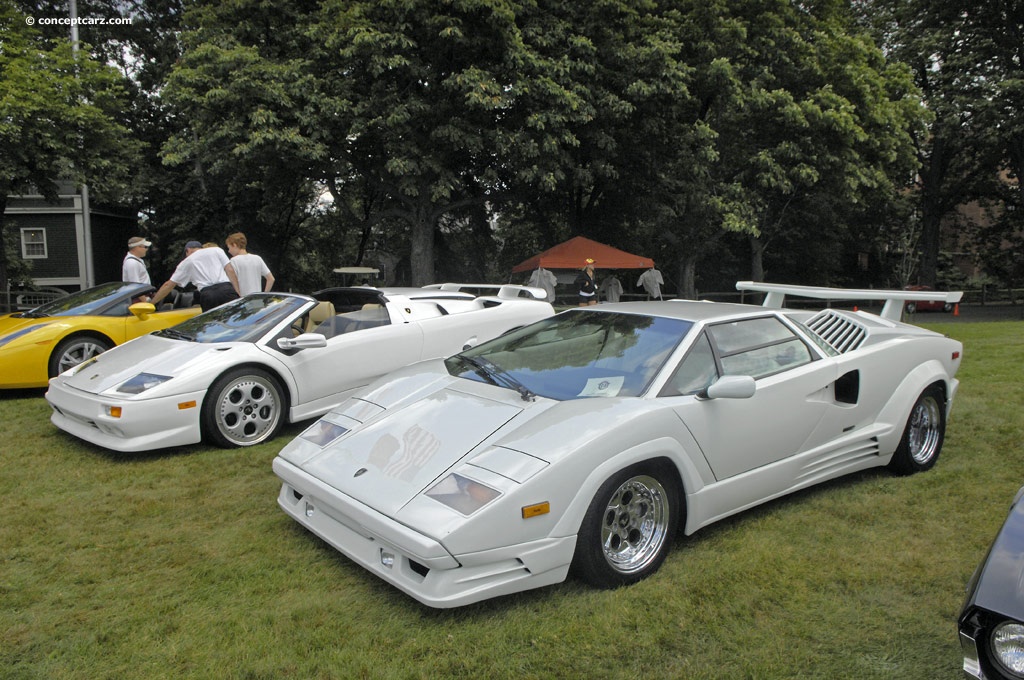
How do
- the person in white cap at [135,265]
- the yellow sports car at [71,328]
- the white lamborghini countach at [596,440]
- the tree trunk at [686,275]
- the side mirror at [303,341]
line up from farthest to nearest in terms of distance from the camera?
the tree trunk at [686,275] < the person in white cap at [135,265] < the yellow sports car at [71,328] < the side mirror at [303,341] < the white lamborghini countach at [596,440]

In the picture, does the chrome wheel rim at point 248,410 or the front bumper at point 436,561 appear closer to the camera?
the front bumper at point 436,561

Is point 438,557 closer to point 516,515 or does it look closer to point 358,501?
point 516,515

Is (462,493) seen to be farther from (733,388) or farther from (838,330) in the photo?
(838,330)

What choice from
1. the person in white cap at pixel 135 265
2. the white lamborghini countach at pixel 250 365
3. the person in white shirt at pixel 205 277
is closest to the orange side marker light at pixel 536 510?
the white lamborghini countach at pixel 250 365

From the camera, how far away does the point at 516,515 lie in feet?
8.87

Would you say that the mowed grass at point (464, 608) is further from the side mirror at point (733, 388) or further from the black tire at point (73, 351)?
the black tire at point (73, 351)

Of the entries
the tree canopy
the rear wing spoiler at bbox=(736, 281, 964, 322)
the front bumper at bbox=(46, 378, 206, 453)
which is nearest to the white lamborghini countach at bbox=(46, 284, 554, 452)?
the front bumper at bbox=(46, 378, 206, 453)

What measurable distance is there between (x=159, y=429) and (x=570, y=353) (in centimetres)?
302

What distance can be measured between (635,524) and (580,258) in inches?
577

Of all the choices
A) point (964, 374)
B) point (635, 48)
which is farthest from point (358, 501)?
point (635, 48)

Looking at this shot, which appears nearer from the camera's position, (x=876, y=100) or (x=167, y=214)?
(x=876, y=100)

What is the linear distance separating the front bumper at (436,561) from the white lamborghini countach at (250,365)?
1.93 meters

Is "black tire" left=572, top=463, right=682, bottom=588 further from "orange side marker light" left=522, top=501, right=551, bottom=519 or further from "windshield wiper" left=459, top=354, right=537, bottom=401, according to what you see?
"windshield wiper" left=459, top=354, right=537, bottom=401

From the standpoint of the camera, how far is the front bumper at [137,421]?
4.73m
